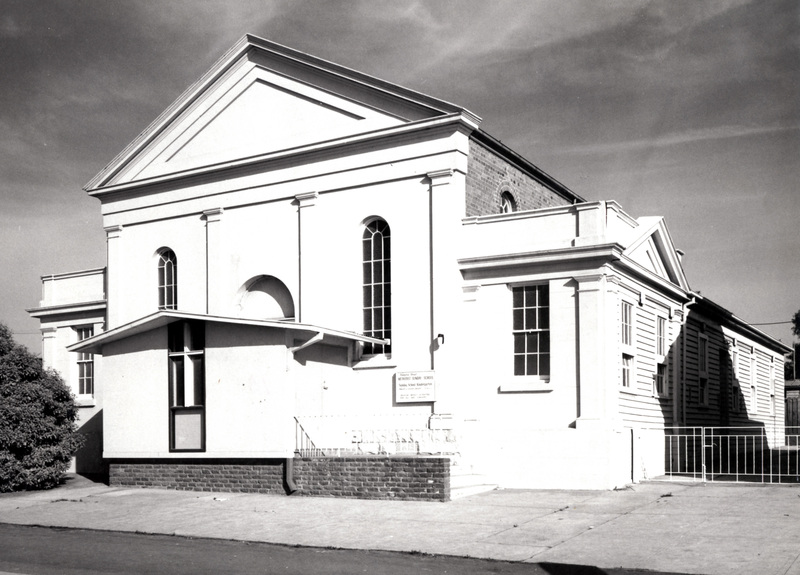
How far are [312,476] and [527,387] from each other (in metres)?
4.97

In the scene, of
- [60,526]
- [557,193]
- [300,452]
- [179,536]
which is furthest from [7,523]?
[557,193]

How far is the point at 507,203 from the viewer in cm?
2405

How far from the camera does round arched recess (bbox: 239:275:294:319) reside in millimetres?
23922

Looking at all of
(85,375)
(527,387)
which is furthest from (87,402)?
(527,387)

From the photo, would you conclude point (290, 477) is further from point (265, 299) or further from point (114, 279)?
point (114, 279)

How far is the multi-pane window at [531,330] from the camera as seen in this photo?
2036 centimetres

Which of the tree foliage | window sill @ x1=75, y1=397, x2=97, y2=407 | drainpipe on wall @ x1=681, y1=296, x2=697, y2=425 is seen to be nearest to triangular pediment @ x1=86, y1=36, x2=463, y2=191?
window sill @ x1=75, y1=397, x2=97, y2=407

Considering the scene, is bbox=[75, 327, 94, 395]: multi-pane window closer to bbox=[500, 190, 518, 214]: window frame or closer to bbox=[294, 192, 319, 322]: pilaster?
bbox=[294, 192, 319, 322]: pilaster

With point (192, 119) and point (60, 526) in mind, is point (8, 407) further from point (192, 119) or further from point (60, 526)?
point (192, 119)

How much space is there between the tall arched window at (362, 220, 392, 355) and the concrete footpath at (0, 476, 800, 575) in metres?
5.14

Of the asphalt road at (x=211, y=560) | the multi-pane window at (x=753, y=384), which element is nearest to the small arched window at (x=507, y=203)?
the asphalt road at (x=211, y=560)

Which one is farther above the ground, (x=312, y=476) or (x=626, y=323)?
(x=626, y=323)

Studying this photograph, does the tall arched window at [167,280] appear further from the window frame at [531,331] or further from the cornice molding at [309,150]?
the window frame at [531,331]

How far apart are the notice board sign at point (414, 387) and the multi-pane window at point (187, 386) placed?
433 cm
